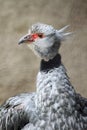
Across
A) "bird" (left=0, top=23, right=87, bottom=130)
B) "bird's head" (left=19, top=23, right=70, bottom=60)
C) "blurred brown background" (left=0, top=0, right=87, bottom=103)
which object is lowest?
"bird" (left=0, top=23, right=87, bottom=130)

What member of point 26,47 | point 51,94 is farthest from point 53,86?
point 26,47

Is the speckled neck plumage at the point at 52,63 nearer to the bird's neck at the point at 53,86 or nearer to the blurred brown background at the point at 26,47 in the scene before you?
the bird's neck at the point at 53,86

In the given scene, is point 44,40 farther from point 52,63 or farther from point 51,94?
point 51,94

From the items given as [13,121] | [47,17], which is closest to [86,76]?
[47,17]

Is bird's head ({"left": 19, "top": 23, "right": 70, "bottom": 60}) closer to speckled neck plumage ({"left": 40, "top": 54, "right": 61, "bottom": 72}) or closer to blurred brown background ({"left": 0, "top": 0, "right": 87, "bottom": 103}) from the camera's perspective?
speckled neck plumage ({"left": 40, "top": 54, "right": 61, "bottom": 72})

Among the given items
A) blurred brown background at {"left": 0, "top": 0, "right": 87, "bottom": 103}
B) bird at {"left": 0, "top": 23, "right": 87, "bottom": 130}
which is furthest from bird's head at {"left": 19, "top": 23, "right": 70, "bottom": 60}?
blurred brown background at {"left": 0, "top": 0, "right": 87, "bottom": 103}

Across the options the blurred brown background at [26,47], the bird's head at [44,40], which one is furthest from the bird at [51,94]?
the blurred brown background at [26,47]
